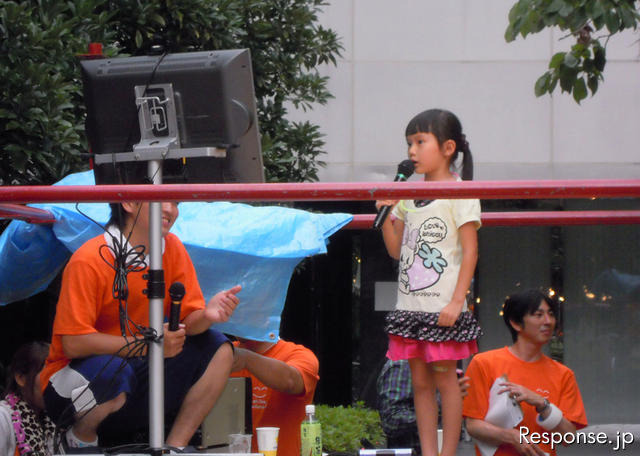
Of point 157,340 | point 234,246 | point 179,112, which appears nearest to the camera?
point 157,340

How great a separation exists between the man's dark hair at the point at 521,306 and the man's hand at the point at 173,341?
1899 millimetres

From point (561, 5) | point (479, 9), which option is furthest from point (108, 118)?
point (479, 9)

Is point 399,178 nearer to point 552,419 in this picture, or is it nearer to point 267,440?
point 267,440

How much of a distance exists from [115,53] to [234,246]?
1.51 metres

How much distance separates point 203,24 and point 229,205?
6.87 feet

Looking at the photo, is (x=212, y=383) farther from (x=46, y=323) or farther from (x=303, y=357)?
(x=46, y=323)

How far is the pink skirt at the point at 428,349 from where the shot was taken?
3799 mm

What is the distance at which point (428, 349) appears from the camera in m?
3.81

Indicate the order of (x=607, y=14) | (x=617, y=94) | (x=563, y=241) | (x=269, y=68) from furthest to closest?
(x=563, y=241) < (x=617, y=94) < (x=269, y=68) < (x=607, y=14)

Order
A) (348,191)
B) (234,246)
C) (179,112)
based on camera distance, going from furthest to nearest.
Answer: (234,246) < (179,112) < (348,191)

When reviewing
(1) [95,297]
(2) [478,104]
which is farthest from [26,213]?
(2) [478,104]

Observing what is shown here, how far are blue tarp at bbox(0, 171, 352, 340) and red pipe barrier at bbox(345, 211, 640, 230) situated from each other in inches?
13.2

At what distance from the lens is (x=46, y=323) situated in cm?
648

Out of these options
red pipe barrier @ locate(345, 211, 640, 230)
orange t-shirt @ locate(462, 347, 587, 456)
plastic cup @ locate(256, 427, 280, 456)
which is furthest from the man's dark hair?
plastic cup @ locate(256, 427, 280, 456)
